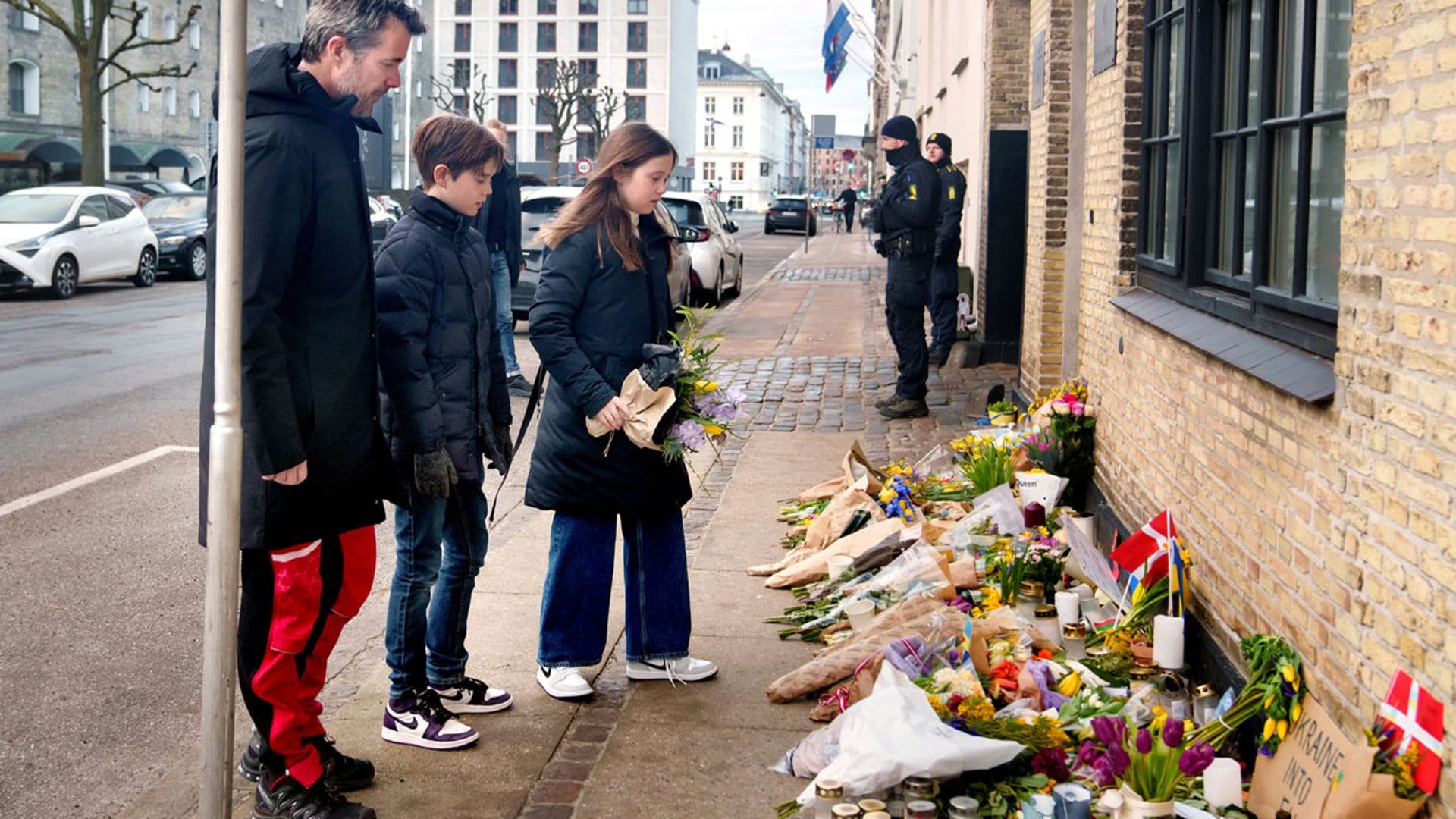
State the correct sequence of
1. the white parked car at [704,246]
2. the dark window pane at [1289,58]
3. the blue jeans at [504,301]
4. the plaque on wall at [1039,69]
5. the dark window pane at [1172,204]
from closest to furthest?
the dark window pane at [1289,58] → the dark window pane at [1172,204] → the plaque on wall at [1039,69] → the blue jeans at [504,301] → the white parked car at [704,246]

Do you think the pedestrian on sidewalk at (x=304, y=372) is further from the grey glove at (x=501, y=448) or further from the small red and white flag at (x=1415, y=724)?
the small red and white flag at (x=1415, y=724)

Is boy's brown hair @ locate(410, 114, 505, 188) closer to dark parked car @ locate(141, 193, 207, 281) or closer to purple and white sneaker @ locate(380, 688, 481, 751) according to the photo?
purple and white sneaker @ locate(380, 688, 481, 751)

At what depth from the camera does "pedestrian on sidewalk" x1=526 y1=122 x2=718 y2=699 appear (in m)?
4.80

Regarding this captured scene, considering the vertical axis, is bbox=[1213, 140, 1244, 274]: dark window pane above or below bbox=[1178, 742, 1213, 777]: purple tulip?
above

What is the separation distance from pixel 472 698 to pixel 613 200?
5.42 ft

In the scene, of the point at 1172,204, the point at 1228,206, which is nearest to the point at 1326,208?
the point at 1228,206

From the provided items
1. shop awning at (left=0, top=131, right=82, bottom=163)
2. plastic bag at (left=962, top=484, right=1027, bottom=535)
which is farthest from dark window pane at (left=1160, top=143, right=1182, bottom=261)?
shop awning at (left=0, top=131, right=82, bottom=163)

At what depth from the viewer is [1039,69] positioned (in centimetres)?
1025

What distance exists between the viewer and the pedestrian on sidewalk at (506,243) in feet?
39.0

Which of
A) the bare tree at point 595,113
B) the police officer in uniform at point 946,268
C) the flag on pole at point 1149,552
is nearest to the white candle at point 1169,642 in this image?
the flag on pole at point 1149,552

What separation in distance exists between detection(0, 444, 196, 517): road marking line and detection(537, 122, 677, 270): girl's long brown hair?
440 cm

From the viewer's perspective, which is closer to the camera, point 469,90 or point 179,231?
point 179,231

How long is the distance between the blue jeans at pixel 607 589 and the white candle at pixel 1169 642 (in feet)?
5.04

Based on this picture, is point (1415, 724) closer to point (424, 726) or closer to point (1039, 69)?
point (424, 726)
